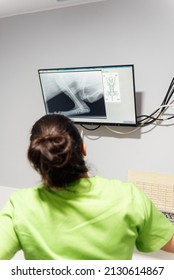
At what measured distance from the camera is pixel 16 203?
923mm

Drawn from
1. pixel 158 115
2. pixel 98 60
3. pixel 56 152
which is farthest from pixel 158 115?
pixel 56 152

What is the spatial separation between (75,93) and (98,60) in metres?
0.25

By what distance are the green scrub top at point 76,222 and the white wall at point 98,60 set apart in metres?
0.83

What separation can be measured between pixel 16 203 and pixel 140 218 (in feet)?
1.31

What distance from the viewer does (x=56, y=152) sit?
849 mm

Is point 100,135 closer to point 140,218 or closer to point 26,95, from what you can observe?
point 26,95

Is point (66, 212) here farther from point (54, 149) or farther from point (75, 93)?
point (75, 93)

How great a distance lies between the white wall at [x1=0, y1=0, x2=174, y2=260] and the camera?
1.58 m

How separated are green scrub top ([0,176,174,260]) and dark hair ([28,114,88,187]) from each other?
0.15 ft

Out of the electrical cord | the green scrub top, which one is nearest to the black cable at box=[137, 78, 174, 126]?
the electrical cord

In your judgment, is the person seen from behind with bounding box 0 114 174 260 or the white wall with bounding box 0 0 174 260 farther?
the white wall with bounding box 0 0 174 260

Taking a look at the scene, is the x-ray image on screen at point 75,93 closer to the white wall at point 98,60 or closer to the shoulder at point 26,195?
the white wall at point 98,60

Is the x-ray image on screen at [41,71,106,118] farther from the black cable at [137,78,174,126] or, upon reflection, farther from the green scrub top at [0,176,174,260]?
the green scrub top at [0,176,174,260]

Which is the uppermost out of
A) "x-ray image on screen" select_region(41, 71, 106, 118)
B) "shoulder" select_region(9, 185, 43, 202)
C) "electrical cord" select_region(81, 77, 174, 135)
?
"x-ray image on screen" select_region(41, 71, 106, 118)
